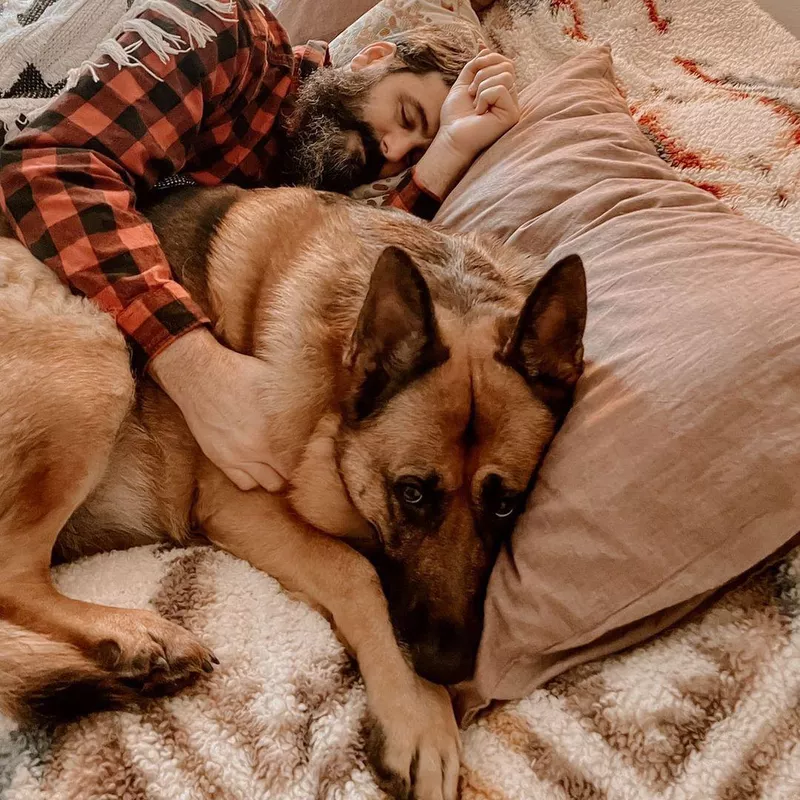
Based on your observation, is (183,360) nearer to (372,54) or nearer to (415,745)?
(415,745)

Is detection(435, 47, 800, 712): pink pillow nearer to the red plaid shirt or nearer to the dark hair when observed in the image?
the red plaid shirt

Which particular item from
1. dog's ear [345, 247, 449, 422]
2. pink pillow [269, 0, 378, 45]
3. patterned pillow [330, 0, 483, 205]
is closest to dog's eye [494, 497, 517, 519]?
dog's ear [345, 247, 449, 422]

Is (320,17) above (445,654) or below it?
above

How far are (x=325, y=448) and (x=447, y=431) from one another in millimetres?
353

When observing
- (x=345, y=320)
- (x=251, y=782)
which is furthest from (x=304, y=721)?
(x=345, y=320)

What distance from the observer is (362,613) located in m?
1.50

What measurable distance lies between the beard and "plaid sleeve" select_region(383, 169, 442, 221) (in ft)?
0.67

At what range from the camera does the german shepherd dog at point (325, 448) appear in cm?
133

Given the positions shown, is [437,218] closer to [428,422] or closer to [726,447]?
[428,422]

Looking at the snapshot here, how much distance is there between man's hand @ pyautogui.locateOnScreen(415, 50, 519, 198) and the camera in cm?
230

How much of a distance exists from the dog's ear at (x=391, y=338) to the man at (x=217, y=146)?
0.94ft

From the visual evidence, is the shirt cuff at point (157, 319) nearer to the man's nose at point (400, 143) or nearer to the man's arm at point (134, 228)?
the man's arm at point (134, 228)

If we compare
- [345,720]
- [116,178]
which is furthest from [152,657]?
[116,178]

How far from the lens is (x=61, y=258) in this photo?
1.78 m
